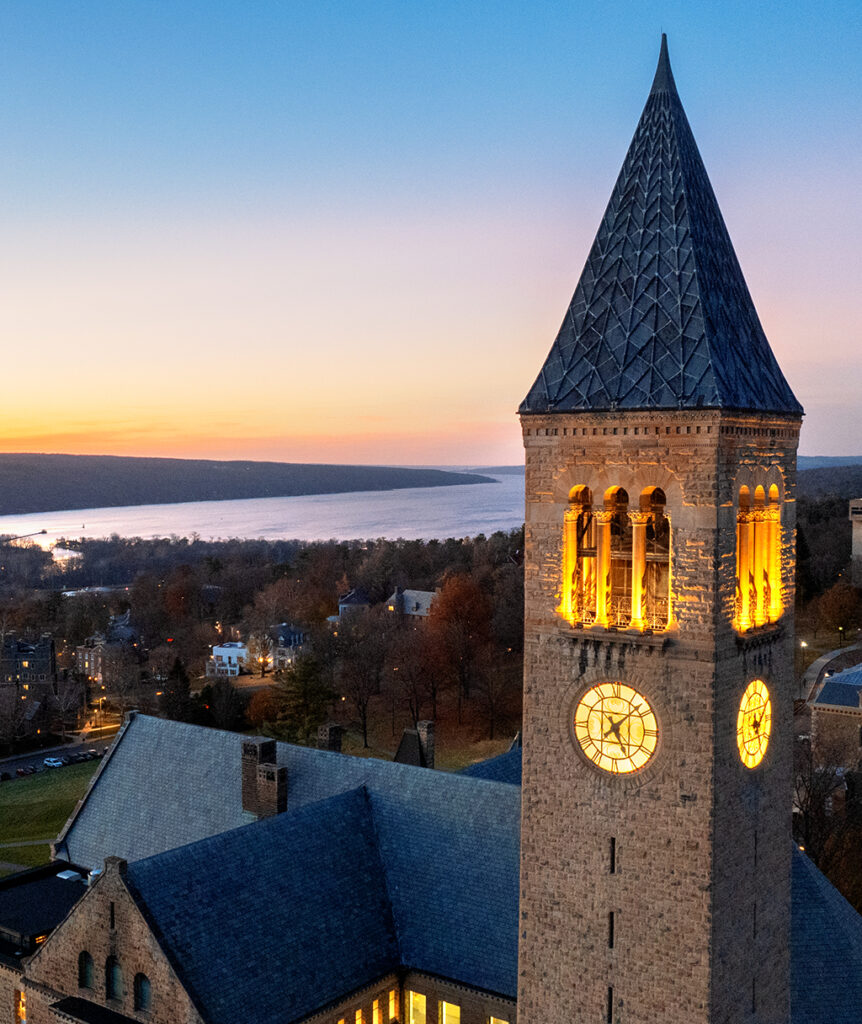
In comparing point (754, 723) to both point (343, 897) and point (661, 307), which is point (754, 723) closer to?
point (661, 307)

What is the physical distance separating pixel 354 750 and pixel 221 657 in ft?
109

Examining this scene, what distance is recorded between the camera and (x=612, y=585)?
68.2ft

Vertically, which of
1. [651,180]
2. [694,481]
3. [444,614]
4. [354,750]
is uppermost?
[651,180]

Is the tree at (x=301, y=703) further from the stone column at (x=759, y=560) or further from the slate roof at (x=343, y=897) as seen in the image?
the stone column at (x=759, y=560)

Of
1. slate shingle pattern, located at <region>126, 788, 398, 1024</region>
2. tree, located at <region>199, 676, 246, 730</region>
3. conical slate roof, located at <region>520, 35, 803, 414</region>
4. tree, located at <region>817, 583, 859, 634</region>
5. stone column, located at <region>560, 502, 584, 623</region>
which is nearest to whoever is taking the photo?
conical slate roof, located at <region>520, 35, 803, 414</region>

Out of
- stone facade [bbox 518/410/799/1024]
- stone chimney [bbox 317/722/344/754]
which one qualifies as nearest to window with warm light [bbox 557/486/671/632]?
stone facade [bbox 518/410/799/1024]

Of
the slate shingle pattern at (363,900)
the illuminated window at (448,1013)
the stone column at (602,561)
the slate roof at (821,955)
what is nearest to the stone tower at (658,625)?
the stone column at (602,561)

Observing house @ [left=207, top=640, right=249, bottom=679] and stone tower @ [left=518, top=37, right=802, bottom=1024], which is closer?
stone tower @ [left=518, top=37, right=802, bottom=1024]

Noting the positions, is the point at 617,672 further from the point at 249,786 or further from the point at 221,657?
the point at 221,657

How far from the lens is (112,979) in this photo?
A: 2414 cm

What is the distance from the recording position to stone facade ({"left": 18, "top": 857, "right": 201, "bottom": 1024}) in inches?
896

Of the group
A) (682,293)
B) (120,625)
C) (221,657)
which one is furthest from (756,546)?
(120,625)

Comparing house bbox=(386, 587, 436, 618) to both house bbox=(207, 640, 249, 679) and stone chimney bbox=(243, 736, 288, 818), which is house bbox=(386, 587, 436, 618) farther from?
stone chimney bbox=(243, 736, 288, 818)

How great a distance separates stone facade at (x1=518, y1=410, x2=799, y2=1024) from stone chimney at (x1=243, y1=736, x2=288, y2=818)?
13.4 metres
